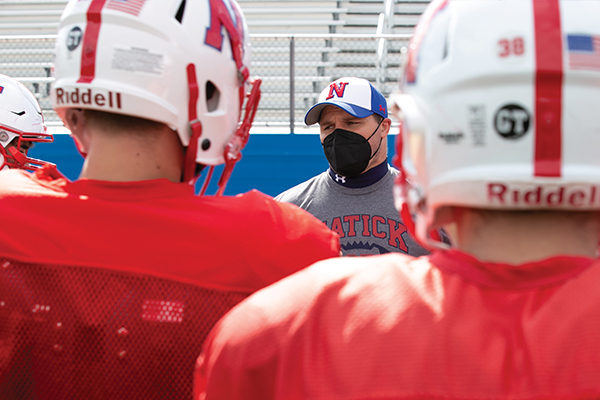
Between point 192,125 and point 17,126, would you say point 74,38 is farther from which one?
point 17,126

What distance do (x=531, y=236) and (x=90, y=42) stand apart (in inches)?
40.3

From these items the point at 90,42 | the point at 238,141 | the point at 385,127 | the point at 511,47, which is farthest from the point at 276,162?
the point at 511,47

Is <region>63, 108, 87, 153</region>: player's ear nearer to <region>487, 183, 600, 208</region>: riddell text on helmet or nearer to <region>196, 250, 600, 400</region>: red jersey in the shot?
<region>196, 250, 600, 400</region>: red jersey

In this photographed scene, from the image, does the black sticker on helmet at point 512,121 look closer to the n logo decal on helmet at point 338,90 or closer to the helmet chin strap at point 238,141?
the helmet chin strap at point 238,141

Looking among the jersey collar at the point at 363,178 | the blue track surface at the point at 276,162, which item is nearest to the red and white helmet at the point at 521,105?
the jersey collar at the point at 363,178

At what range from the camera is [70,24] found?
1.54 meters

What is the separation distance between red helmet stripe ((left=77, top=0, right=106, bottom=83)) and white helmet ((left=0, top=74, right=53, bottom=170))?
2.43 m

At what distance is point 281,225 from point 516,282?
57cm

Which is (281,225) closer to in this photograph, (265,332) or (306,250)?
(306,250)

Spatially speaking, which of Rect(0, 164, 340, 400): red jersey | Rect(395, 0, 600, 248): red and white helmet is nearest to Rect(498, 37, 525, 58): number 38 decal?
Rect(395, 0, 600, 248): red and white helmet

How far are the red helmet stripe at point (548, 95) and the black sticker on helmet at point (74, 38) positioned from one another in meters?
0.99

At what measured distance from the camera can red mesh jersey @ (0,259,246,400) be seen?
4.33 feet

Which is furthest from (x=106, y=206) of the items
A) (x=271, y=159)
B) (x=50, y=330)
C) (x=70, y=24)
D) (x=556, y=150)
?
(x=271, y=159)

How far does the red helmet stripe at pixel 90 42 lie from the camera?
4.87 ft
